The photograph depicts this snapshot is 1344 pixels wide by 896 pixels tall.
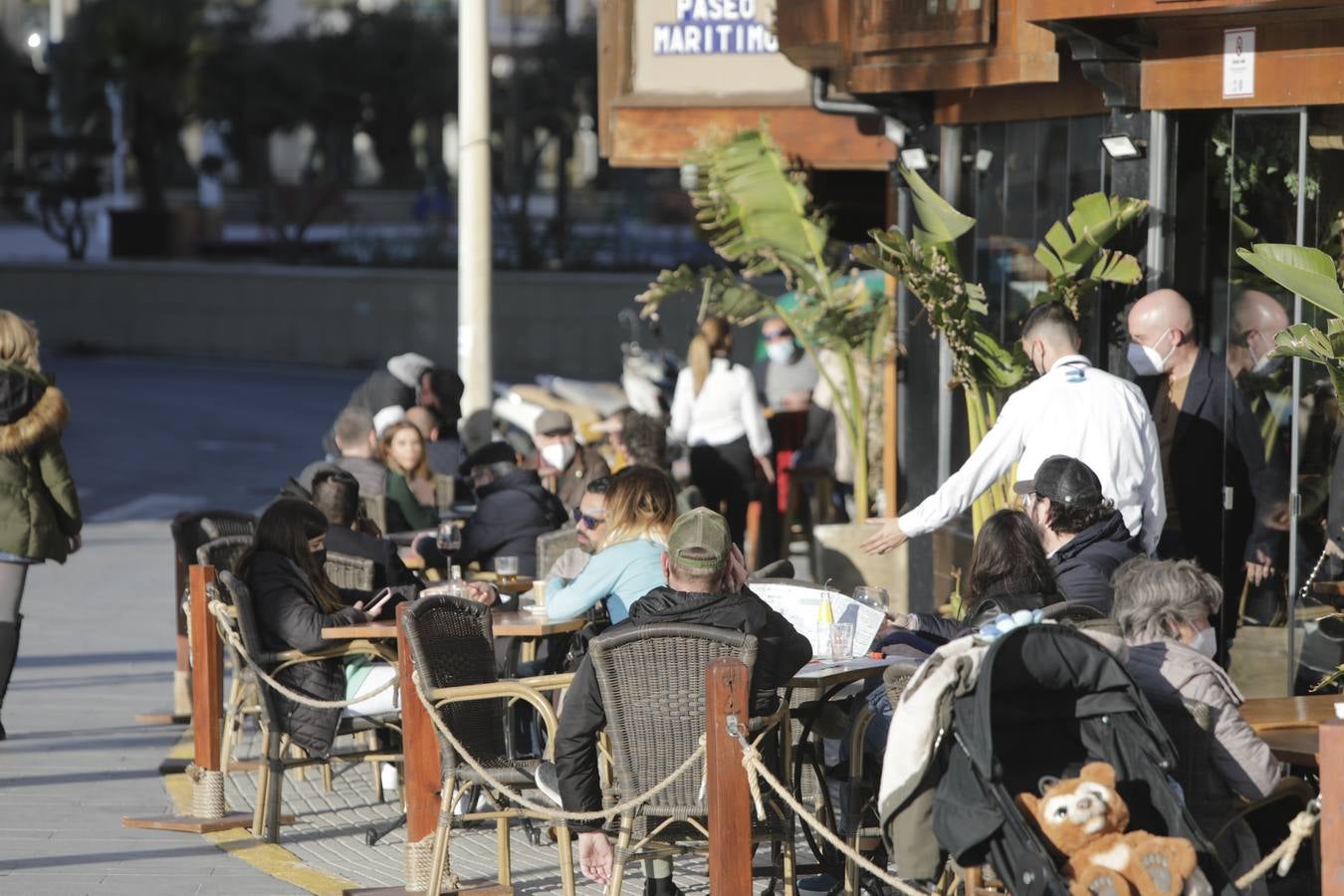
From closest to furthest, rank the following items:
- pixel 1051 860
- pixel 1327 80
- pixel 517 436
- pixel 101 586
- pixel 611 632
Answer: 1. pixel 1051 860
2. pixel 611 632
3. pixel 1327 80
4. pixel 101 586
5. pixel 517 436

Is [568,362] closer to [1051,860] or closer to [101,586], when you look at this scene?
[101,586]

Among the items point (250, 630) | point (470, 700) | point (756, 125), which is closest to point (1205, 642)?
point (470, 700)

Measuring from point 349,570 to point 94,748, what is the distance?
1647 millimetres

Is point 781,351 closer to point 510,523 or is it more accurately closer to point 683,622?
point 510,523

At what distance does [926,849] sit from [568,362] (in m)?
22.8

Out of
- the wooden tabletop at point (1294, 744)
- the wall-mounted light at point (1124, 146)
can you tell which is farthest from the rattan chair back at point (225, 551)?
the wooden tabletop at point (1294, 744)

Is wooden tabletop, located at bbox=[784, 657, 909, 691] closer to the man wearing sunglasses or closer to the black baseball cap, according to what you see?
the black baseball cap

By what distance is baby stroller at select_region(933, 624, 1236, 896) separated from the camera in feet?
16.4

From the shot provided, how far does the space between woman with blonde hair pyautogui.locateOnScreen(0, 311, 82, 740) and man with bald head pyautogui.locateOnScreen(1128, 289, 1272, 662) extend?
4.63 m

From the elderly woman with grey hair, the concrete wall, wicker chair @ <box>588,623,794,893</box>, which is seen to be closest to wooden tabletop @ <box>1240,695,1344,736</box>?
the elderly woman with grey hair

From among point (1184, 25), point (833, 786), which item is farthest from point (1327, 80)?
point (833, 786)

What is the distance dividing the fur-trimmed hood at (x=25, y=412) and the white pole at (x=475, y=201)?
4.08 m

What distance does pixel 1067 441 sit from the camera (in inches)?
306

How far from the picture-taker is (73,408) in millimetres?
25188
